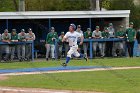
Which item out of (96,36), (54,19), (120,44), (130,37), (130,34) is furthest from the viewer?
(54,19)

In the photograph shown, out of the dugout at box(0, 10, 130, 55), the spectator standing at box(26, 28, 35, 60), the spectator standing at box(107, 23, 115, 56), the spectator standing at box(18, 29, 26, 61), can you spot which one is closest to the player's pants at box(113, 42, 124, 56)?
the spectator standing at box(107, 23, 115, 56)

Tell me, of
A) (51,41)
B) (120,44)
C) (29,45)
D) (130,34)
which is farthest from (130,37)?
(29,45)

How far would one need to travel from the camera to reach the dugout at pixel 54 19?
2952 centimetres

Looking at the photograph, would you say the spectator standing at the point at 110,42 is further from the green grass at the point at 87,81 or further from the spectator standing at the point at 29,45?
the green grass at the point at 87,81

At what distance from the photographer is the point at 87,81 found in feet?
51.0

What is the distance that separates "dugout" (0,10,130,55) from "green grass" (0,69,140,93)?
11.7 meters

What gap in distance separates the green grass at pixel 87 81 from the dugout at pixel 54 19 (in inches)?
460

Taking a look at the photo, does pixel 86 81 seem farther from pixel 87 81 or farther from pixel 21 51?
pixel 21 51

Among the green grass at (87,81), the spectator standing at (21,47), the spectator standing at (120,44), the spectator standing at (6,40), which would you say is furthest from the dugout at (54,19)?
the green grass at (87,81)

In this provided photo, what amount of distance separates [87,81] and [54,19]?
16646 mm

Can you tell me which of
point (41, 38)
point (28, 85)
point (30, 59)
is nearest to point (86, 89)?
point (28, 85)

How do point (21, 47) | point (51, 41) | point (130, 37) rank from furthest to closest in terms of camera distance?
point (130, 37) → point (51, 41) → point (21, 47)

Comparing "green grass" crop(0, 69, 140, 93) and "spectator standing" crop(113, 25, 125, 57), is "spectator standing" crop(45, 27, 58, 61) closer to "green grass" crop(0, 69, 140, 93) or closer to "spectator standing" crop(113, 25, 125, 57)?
"spectator standing" crop(113, 25, 125, 57)

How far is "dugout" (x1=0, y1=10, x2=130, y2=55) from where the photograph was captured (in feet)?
96.8
